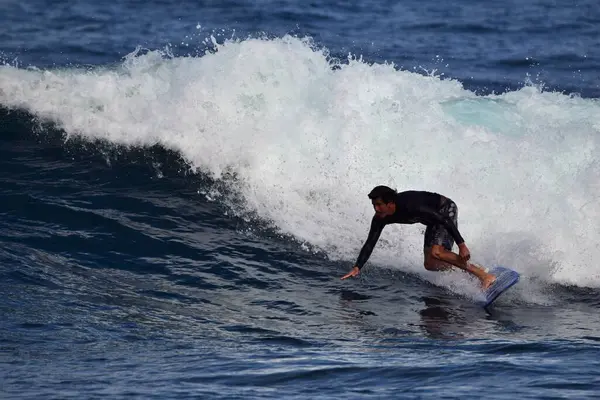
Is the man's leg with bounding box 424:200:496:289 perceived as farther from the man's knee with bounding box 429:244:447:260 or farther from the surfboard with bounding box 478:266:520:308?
the surfboard with bounding box 478:266:520:308

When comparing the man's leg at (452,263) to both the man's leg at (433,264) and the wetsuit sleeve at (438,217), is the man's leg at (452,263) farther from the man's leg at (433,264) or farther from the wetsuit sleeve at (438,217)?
the wetsuit sleeve at (438,217)

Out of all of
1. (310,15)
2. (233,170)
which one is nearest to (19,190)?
(233,170)

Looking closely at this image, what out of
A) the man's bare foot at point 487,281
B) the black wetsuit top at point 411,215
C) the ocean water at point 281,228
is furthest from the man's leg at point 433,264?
the man's bare foot at point 487,281

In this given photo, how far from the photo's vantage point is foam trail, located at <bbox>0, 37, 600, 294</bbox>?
39.8 feet

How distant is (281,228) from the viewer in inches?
498

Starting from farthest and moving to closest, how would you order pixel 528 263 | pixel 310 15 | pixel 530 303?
pixel 310 15
pixel 528 263
pixel 530 303

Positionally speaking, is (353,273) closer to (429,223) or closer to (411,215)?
(411,215)

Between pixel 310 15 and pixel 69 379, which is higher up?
pixel 310 15

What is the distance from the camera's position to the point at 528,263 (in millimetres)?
11305

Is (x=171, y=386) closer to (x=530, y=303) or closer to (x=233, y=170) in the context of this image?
(x=530, y=303)

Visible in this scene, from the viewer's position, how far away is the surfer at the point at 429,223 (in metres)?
10.5

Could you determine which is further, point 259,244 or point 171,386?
point 259,244

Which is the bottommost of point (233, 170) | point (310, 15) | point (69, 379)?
point (69, 379)

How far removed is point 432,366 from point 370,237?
2.96 meters
